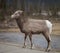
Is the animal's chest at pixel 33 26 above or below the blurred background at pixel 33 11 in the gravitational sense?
above

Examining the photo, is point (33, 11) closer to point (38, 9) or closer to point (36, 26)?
point (38, 9)

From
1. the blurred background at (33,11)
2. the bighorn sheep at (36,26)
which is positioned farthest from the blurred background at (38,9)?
the bighorn sheep at (36,26)

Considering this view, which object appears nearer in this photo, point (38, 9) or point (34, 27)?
point (34, 27)

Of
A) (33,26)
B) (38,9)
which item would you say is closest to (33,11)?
(38,9)

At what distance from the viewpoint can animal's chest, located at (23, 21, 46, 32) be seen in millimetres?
7267

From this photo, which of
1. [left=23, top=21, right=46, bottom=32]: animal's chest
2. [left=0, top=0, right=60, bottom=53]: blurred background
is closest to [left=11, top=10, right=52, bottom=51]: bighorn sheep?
[left=23, top=21, right=46, bottom=32]: animal's chest

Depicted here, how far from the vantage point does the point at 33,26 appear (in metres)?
7.29

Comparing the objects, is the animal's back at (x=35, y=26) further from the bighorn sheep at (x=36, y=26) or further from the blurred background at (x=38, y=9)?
the blurred background at (x=38, y=9)

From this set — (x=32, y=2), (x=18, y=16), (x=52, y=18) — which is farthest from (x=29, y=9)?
(x=18, y=16)

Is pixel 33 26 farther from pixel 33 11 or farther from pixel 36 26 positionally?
pixel 33 11

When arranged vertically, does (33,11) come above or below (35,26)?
below

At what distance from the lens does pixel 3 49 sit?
705 centimetres

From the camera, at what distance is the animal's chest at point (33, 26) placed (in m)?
7.27

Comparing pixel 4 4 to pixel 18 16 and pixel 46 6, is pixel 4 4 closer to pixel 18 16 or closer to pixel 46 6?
pixel 46 6
